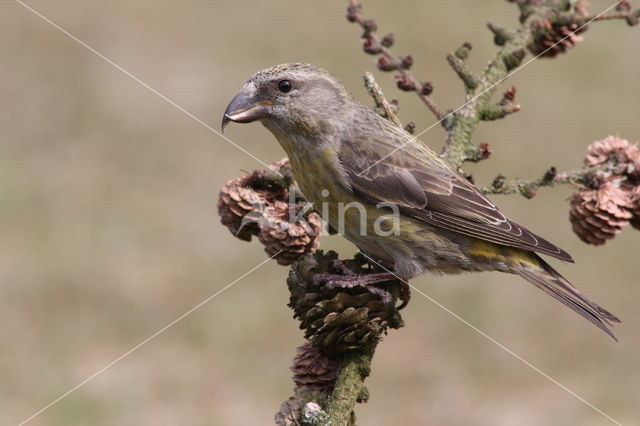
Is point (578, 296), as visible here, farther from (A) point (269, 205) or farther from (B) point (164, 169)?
(B) point (164, 169)

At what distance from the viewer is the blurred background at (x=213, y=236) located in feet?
22.2

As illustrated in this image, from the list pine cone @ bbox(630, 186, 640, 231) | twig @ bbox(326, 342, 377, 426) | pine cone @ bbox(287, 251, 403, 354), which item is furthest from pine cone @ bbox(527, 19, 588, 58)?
twig @ bbox(326, 342, 377, 426)

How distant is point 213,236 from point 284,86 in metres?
4.43

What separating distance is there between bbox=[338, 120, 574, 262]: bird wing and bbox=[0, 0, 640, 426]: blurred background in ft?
4.07

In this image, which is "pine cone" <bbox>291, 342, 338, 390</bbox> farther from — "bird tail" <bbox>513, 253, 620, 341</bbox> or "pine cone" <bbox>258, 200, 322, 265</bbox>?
"bird tail" <bbox>513, 253, 620, 341</bbox>

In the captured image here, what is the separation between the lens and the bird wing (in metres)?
4.42

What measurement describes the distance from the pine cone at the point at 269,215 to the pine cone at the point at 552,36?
1288 mm

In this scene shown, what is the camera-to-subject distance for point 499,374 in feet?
23.3

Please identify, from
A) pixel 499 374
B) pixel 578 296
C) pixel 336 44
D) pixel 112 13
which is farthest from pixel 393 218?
pixel 112 13

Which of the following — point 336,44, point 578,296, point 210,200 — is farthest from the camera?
point 336,44

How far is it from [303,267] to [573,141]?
7861 mm

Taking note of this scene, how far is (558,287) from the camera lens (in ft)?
14.6
